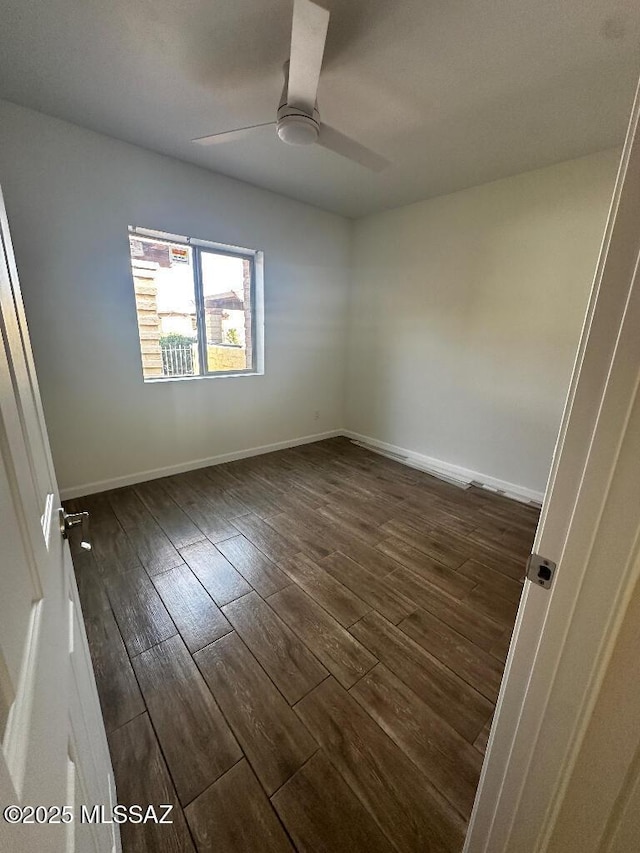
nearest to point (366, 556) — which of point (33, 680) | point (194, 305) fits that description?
point (33, 680)

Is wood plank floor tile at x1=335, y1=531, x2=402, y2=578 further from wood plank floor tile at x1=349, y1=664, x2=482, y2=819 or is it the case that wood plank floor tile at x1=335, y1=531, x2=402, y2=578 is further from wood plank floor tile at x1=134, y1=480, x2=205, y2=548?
wood plank floor tile at x1=134, y1=480, x2=205, y2=548

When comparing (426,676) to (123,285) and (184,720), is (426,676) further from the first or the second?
(123,285)

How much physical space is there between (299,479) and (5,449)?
277cm

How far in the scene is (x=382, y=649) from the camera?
1.49m

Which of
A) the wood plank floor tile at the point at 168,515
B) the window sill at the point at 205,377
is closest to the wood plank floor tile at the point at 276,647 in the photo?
the wood plank floor tile at the point at 168,515

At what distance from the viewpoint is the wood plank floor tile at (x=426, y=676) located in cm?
125

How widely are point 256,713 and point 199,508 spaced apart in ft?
5.40

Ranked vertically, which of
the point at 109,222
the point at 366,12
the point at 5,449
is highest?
the point at 366,12

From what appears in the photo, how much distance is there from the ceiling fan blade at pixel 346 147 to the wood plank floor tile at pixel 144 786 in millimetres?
2626

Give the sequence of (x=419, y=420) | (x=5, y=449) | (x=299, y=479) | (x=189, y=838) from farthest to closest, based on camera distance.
A: (x=419, y=420) < (x=299, y=479) < (x=189, y=838) < (x=5, y=449)

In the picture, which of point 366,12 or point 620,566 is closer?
point 620,566

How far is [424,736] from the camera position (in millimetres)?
1179

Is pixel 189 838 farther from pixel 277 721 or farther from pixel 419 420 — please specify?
pixel 419 420

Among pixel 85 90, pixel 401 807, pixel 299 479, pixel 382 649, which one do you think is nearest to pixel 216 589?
pixel 382 649
